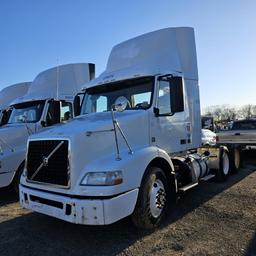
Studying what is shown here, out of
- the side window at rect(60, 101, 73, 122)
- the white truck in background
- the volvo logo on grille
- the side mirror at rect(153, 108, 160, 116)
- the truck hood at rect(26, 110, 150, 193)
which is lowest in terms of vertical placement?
the volvo logo on grille

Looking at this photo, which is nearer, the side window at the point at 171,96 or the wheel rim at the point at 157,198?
the wheel rim at the point at 157,198

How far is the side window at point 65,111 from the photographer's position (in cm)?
901

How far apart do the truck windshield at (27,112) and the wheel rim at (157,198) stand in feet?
15.3

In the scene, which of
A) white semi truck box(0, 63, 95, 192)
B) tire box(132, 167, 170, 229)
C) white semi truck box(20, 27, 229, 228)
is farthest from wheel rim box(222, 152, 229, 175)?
white semi truck box(0, 63, 95, 192)

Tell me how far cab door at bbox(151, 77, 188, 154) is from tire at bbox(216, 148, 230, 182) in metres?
3.07

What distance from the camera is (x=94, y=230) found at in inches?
215

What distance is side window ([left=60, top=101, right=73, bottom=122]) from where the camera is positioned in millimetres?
9008

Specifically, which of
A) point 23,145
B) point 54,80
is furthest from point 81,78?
point 23,145

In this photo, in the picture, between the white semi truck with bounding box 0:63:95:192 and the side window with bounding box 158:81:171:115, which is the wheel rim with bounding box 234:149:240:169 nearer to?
the side window with bounding box 158:81:171:115

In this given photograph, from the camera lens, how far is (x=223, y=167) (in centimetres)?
983

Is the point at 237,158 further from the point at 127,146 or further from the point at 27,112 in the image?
the point at 27,112

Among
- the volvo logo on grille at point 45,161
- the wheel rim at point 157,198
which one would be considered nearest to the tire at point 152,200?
the wheel rim at point 157,198

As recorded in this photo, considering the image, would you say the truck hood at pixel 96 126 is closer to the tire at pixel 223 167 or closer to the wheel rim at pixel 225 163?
the tire at pixel 223 167

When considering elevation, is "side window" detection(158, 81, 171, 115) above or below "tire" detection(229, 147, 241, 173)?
above
